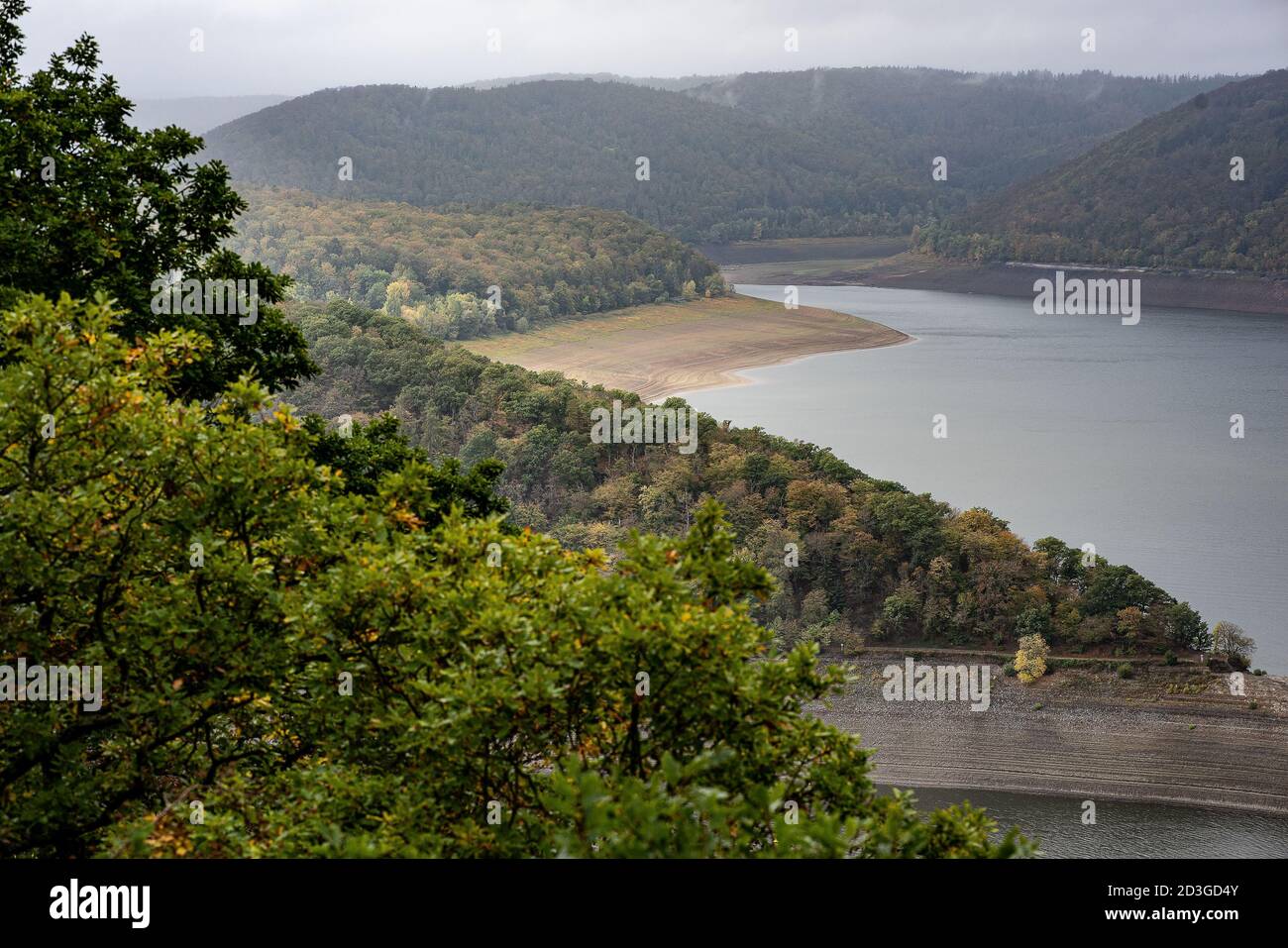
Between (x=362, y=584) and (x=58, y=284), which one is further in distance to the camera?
(x=58, y=284)

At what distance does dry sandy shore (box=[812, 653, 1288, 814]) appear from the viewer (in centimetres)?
3512

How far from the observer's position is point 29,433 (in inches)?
366

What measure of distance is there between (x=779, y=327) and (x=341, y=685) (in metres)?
109

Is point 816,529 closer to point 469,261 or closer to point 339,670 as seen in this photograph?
point 339,670

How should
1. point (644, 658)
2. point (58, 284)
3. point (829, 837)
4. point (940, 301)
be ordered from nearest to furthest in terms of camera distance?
point (829, 837), point (644, 658), point (58, 284), point (940, 301)

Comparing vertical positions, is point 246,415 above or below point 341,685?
above

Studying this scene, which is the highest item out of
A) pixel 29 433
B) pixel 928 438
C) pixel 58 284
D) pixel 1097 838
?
pixel 58 284

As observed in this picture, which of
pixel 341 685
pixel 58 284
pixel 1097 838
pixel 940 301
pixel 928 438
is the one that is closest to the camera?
pixel 341 685

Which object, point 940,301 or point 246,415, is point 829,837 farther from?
point 940,301

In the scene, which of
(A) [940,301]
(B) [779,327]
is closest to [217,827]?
(B) [779,327]

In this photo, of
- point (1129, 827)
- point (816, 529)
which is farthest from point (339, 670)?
point (816, 529)
